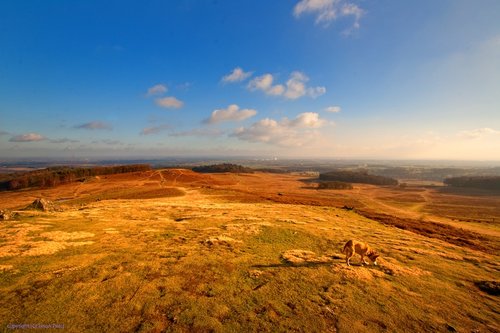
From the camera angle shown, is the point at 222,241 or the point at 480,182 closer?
the point at 222,241

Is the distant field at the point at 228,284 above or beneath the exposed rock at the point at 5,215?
beneath

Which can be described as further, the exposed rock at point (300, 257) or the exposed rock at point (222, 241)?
the exposed rock at point (222, 241)

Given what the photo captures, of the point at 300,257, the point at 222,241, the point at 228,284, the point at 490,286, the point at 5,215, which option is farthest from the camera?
the point at 5,215

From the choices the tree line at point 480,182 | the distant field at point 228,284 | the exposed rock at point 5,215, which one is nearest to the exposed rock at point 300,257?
the distant field at point 228,284

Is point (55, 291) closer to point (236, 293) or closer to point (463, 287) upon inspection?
point (236, 293)

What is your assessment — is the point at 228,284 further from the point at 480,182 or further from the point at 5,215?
the point at 480,182

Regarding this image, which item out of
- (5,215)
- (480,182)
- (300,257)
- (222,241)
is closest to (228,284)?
(300,257)

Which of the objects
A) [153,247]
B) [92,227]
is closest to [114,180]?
[92,227]

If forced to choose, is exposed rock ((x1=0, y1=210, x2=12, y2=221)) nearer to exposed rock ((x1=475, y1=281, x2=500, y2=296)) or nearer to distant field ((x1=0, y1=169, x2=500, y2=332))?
distant field ((x1=0, y1=169, x2=500, y2=332))

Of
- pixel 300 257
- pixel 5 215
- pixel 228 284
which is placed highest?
pixel 5 215

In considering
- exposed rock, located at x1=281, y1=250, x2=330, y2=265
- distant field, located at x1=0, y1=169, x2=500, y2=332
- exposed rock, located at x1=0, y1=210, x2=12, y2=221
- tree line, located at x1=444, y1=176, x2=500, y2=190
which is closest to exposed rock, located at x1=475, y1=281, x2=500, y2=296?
distant field, located at x1=0, y1=169, x2=500, y2=332

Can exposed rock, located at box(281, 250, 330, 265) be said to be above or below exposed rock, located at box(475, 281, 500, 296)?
above

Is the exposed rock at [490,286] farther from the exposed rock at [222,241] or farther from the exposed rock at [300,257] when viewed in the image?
the exposed rock at [222,241]

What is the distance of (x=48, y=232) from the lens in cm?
2211
